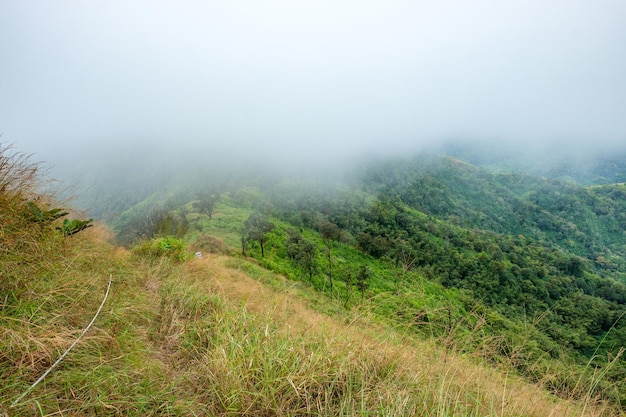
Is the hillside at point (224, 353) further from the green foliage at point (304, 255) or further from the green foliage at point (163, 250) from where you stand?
the green foliage at point (304, 255)

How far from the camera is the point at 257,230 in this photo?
136 ft

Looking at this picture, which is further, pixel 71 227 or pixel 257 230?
pixel 257 230

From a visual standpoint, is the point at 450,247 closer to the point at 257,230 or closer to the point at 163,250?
the point at 257,230

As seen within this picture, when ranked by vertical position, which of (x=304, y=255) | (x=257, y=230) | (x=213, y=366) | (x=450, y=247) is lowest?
(x=450, y=247)

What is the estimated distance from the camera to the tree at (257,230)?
39.5 meters

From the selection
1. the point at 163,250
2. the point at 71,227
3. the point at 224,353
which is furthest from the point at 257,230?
the point at 224,353

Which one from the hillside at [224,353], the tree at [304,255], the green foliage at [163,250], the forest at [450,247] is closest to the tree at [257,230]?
the forest at [450,247]

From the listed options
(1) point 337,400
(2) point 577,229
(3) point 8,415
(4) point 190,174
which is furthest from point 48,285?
(2) point 577,229

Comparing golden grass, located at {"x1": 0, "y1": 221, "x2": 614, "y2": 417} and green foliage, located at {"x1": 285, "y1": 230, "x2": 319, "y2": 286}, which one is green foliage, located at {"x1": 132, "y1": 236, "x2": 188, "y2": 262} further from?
green foliage, located at {"x1": 285, "y1": 230, "x2": 319, "y2": 286}

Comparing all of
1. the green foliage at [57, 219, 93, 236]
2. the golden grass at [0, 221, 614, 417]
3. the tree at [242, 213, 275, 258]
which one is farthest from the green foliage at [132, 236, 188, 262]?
the tree at [242, 213, 275, 258]

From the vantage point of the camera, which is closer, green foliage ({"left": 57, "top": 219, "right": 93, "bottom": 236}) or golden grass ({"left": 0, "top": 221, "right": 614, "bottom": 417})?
golden grass ({"left": 0, "top": 221, "right": 614, "bottom": 417})

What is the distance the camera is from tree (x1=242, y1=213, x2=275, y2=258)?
1556 inches

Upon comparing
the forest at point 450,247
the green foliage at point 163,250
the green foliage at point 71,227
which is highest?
the green foliage at point 71,227

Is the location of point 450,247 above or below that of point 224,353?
below
